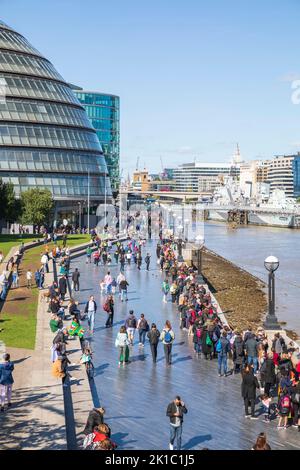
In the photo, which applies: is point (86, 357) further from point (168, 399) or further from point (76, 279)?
point (76, 279)

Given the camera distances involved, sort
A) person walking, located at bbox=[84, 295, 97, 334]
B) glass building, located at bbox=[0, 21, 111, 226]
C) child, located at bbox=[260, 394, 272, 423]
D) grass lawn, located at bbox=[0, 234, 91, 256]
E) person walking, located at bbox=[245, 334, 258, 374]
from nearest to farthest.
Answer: child, located at bbox=[260, 394, 272, 423] < person walking, located at bbox=[245, 334, 258, 374] < person walking, located at bbox=[84, 295, 97, 334] < grass lawn, located at bbox=[0, 234, 91, 256] < glass building, located at bbox=[0, 21, 111, 226]

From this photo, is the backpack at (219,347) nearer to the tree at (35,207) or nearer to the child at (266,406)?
the child at (266,406)

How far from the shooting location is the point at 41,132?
89.6 metres

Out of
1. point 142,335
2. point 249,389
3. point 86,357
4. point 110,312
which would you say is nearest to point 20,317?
point 110,312

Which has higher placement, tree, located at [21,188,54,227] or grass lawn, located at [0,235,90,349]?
tree, located at [21,188,54,227]

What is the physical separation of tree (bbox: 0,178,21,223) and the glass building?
60.1ft

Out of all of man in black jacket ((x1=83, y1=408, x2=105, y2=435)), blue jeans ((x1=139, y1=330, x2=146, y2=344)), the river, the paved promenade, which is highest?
man in black jacket ((x1=83, y1=408, x2=105, y2=435))

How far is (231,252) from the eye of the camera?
298ft

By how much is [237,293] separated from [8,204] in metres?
27.4

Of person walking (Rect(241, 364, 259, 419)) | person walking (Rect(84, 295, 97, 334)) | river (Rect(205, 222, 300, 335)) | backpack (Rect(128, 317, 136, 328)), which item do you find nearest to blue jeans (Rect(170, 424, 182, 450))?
person walking (Rect(241, 364, 259, 419))

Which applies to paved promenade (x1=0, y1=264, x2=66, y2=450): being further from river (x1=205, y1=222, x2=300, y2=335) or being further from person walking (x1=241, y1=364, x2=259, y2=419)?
river (x1=205, y1=222, x2=300, y2=335)

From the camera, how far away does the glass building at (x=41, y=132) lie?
87188 mm

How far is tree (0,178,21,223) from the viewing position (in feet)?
218

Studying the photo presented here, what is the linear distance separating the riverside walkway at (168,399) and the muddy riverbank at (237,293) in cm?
893
